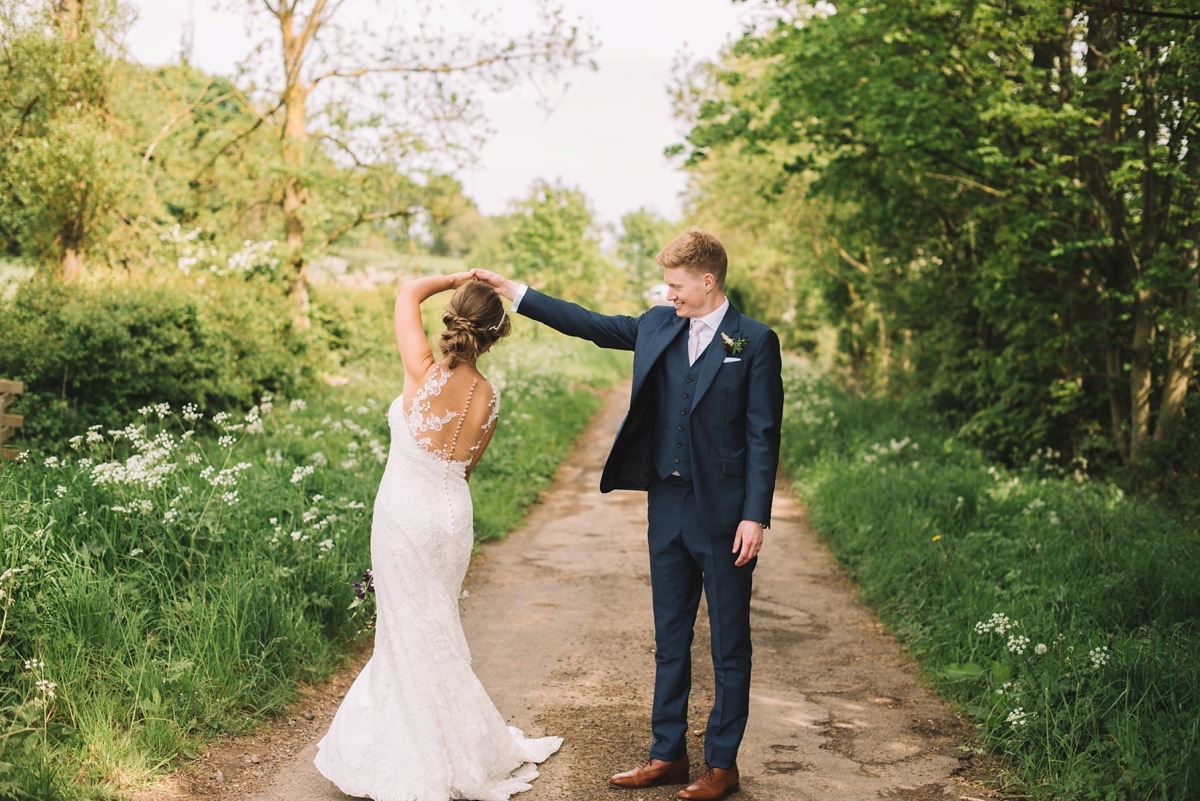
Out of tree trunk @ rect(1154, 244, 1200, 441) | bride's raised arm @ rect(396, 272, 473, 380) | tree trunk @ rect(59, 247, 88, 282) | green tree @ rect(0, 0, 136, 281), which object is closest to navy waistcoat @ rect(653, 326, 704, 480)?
bride's raised arm @ rect(396, 272, 473, 380)

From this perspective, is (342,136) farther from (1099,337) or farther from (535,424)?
(1099,337)

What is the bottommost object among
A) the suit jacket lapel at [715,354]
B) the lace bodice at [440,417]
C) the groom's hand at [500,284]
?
the lace bodice at [440,417]

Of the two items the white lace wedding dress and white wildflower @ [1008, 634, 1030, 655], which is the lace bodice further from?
white wildflower @ [1008, 634, 1030, 655]

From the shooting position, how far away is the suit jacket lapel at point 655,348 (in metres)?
4.11

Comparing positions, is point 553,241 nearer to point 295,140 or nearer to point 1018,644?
point 295,140

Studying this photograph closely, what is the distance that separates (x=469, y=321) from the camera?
13.4 ft

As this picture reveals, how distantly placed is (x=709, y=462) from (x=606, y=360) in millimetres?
27942

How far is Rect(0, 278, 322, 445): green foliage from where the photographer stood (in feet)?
27.7

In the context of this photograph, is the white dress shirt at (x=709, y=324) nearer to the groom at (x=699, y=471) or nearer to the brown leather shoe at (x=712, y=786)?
the groom at (x=699, y=471)

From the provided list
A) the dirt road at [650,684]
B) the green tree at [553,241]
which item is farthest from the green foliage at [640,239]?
the dirt road at [650,684]

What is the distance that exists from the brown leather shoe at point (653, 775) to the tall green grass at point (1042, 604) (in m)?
1.53

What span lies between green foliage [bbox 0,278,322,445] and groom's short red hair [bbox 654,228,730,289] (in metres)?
6.49

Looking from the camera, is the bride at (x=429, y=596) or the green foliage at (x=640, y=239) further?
the green foliage at (x=640, y=239)

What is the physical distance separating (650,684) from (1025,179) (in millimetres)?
7302
